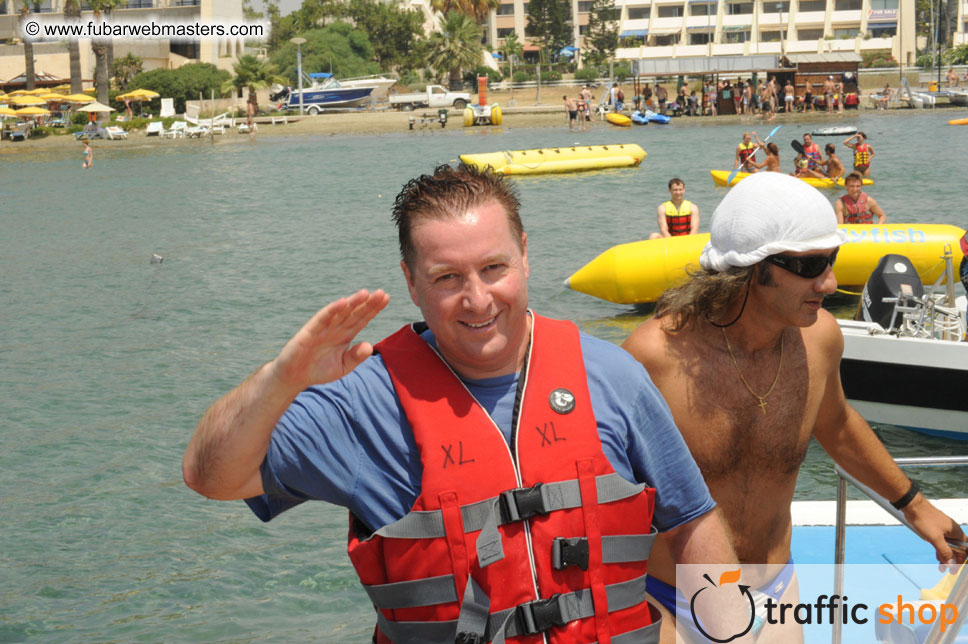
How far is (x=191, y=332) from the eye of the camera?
1448cm

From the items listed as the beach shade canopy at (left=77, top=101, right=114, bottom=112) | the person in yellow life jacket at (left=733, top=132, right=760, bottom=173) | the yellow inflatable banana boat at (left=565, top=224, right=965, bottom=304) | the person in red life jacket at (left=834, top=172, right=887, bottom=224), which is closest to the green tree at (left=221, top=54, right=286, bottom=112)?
the beach shade canopy at (left=77, top=101, right=114, bottom=112)

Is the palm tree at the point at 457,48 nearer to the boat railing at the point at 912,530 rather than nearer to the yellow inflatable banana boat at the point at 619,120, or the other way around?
the yellow inflatable banana boat at the point at 619,120

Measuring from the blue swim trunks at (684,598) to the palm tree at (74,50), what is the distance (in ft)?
209

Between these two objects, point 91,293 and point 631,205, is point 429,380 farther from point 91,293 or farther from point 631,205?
point 631,205

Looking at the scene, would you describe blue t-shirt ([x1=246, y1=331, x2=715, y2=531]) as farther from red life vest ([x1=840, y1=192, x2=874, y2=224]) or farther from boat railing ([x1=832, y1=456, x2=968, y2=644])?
red life vest ([x1=840, y1=192, x2=874, y2=224])

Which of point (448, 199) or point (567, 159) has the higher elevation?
point (567, 159)

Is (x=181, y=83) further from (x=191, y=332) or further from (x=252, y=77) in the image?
(x=191, y=332)

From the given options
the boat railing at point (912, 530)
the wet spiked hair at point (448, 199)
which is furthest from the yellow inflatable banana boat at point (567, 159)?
the wet spiked hair at point (448, 199)

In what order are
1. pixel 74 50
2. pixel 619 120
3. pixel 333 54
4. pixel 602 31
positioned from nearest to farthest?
pixel 619 120 → pixel 74 50 → pixel 333 54 → pixel 602 31

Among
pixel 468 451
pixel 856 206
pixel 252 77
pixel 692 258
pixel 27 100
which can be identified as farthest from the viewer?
pixel 252 77

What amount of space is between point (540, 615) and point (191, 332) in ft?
43.3

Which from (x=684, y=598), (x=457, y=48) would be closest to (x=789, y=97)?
(x=457, y=48)

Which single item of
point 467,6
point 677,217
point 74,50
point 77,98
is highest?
point 467,6

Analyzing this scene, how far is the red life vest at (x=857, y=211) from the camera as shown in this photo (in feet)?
46.9
